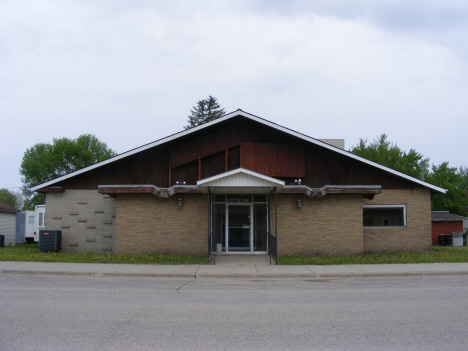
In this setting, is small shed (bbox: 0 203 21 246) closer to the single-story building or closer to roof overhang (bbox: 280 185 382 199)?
the single-story building

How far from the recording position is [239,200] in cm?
1847

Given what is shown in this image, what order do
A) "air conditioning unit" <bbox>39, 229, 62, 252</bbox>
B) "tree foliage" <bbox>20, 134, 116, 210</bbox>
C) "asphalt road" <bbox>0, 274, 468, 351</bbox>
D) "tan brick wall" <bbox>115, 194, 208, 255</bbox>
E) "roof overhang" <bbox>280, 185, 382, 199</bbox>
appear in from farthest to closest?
"tree foliage" <bbox>20, 134, 116, 210</bbox>, "air conditioning unit" <bbox>39, 229, 62, 252</bbox>, "tan brick wall" <bbox>115, 194, 208, 255</bbox>, "roof overhang" <bbox>280, 185, 382, 199</bbox>, "asphalt road" <bbox>0, 274, 468, 351</bbox>

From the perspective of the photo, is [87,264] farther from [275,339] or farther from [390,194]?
[390,194]

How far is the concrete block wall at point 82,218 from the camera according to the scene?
19250mm

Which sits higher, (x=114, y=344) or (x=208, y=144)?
(x=208, y=144)

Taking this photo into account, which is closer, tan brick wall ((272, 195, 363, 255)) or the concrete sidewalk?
the concrete sidewalk

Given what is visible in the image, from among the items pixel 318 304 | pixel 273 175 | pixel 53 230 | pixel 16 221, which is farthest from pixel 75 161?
pixel 318 304

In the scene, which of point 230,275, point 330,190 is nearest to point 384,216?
point 330,190

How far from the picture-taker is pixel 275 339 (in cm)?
602

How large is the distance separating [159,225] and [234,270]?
15.9 ft

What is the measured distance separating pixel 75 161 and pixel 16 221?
32002 mm

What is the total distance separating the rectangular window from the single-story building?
5 cm

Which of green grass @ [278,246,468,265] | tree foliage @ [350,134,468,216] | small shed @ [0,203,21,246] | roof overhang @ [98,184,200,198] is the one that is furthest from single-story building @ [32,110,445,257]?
tree foliage @ [350,134,468,216]

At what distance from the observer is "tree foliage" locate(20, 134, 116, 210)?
5962 cm
